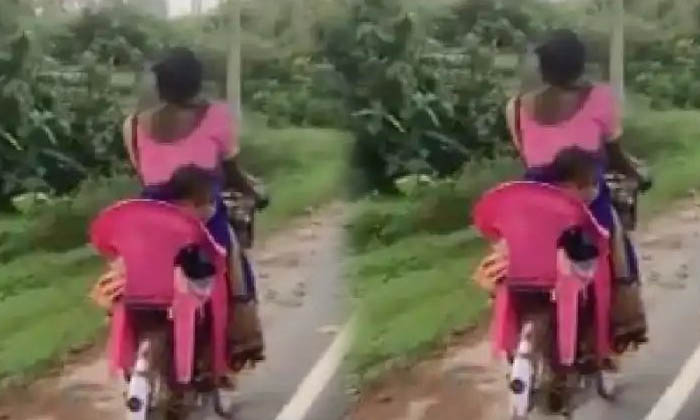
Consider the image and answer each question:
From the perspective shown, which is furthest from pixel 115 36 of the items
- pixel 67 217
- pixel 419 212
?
pixel 419 212

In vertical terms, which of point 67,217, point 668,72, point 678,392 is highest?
point 668,72

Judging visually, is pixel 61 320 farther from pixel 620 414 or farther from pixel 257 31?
pixel 620 414

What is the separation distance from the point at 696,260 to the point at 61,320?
0.93 m

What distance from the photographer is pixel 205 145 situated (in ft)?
5.41

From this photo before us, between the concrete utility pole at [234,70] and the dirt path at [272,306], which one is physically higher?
the concrete utility pole at [234,70]

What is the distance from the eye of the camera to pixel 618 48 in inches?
66.4

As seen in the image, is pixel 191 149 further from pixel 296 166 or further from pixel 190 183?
pixel 296 166

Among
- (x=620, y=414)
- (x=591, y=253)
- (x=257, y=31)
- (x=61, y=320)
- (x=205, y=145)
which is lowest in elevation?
(x=620, y=414)

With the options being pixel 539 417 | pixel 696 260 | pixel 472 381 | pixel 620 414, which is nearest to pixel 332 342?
pixel 472 381

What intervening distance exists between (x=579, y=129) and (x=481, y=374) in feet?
1.24

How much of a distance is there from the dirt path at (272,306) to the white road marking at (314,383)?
16mm

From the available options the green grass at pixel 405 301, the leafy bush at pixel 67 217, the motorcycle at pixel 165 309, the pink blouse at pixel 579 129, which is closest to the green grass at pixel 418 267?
the green grass at pixel 405 301

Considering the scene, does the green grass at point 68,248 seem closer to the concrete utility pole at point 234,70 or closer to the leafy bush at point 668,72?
the concrete utility pole at point 234,70

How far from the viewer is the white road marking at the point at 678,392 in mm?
1735
